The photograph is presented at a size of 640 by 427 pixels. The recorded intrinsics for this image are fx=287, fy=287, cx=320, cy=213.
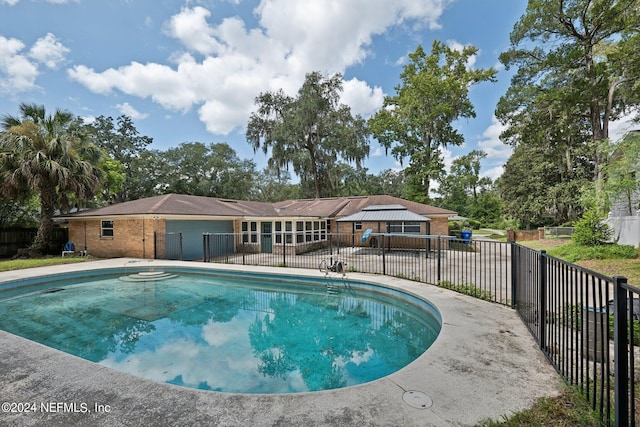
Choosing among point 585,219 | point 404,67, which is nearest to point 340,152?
point 404,67

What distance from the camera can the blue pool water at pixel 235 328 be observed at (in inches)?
171

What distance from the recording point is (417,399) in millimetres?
2680

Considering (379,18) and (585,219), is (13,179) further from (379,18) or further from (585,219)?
(585,219)

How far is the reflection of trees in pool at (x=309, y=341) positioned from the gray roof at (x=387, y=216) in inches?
→ 352

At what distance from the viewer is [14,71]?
1346 cm

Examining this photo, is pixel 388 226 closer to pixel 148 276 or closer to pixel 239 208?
pixel 239 208

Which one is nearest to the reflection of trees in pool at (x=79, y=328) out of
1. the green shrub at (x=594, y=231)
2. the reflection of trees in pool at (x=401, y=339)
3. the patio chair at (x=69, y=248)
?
the reflection of trees in pool at (x=401, y=339)

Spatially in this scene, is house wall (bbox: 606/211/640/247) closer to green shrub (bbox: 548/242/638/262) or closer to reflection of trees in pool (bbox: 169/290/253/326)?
green shrub (bbox: 548/242/638/262)

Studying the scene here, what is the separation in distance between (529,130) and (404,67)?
41.3ft

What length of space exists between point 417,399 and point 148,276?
35.2 ft

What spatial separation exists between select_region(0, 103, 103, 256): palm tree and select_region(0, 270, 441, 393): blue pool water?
241 inches

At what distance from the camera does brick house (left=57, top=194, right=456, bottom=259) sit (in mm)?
14055

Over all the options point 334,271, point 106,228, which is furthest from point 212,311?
point 106,228

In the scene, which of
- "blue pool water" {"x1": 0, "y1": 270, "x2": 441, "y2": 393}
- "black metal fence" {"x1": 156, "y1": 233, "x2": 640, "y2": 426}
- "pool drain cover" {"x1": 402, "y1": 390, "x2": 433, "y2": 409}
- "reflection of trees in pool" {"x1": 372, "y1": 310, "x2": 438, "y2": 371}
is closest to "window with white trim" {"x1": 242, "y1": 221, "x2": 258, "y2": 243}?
"black metal fence" {"x1": 156, "y1": 233, "x2": 640, "y2": 426}
